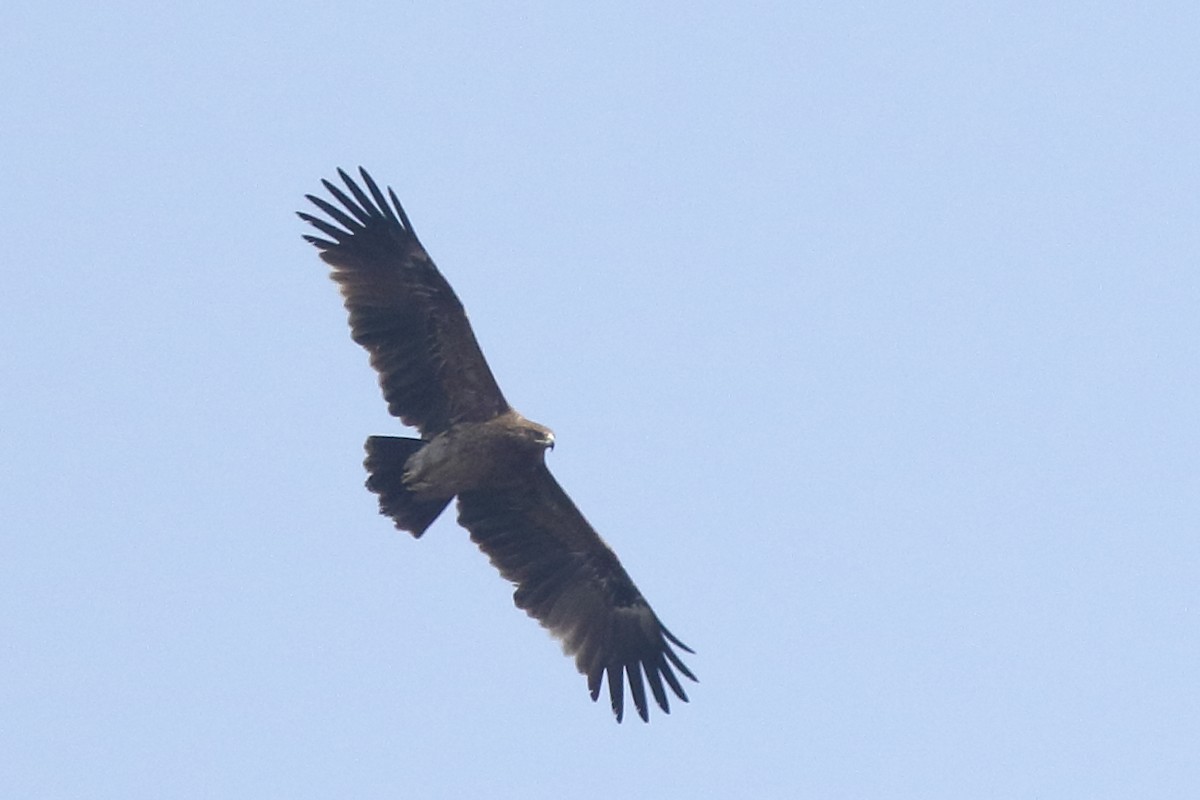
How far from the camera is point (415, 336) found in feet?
54.5

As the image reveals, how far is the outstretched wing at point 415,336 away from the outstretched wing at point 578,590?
110 centimetres

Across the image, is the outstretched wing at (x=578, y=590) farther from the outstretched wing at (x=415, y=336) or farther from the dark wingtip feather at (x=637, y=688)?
the outstretched wing at (x=415, y=336)

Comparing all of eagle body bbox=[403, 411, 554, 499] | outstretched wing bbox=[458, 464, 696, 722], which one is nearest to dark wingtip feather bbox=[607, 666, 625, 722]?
outstretched wing bbox=[458, 464, 696, 722]

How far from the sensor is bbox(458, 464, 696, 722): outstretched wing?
1752 cm

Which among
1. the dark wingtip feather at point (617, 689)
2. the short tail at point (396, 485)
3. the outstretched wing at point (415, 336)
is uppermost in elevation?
the outstretched wing at point (415, 336)

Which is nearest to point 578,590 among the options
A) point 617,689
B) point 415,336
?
point 617,689

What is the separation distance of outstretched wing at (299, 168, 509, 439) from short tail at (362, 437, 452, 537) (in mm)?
221

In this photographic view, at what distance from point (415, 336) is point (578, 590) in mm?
2854

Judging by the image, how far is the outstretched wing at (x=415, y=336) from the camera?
16578mm

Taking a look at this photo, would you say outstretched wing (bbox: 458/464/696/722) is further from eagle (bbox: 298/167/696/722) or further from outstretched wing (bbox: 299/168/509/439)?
outstretched wing (bbox: 299/168/509/439)

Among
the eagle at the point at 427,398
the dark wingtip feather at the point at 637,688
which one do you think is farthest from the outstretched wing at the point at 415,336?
the dark wingtip feather at the point at 637,688

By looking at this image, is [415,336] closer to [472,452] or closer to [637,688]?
[472,452]

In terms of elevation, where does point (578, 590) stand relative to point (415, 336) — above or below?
below

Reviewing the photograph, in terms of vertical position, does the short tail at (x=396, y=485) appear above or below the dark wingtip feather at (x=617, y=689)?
above
